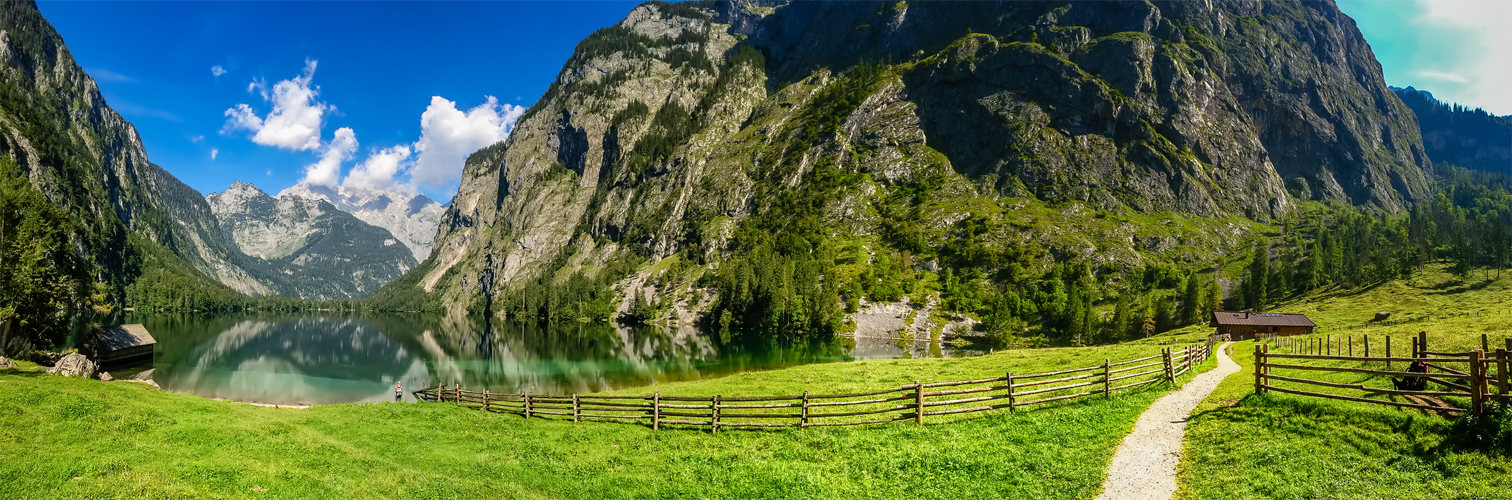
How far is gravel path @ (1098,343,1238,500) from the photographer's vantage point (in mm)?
19141

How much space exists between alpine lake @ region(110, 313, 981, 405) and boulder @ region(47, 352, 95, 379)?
12522 millimetres

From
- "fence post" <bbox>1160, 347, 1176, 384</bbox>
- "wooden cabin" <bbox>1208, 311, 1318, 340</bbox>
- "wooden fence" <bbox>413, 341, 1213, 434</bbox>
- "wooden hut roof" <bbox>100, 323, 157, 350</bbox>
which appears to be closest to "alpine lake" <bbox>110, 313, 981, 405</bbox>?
"wooden hut roof" <bbox>100, 323, 157, 350</bbox>

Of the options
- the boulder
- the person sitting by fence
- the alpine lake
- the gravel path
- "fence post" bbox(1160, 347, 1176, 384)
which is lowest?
the alpine lake

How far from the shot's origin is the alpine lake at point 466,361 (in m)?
Answer: 74.8

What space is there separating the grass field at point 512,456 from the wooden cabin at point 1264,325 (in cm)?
10300

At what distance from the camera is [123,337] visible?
89.1m

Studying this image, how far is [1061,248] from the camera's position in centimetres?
19862

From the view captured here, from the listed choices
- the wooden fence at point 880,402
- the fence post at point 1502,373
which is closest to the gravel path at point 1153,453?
the wooden fence at point 880,402

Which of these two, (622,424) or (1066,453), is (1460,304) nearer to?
(1066,453)

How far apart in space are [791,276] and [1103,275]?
9799 centimetres

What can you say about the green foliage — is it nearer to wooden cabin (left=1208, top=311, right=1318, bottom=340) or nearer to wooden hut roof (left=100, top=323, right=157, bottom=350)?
wooden hut roof (left=100, top=323, right=157, bottom=350)

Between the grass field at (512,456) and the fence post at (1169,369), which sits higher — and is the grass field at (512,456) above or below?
below

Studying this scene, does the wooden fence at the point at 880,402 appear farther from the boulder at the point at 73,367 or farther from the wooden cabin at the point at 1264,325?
the wooden cabin at the point at 1264,325

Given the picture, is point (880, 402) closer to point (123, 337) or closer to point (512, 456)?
point (512, 456)
